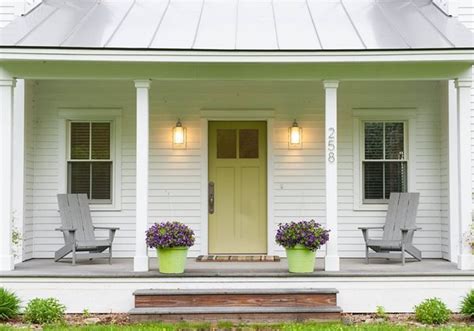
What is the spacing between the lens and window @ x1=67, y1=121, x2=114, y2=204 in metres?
9.82

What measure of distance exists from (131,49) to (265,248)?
379cm

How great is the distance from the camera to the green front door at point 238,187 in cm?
989

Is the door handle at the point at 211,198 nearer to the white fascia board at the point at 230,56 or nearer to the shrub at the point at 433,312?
the white fascia board at the point at 230,56

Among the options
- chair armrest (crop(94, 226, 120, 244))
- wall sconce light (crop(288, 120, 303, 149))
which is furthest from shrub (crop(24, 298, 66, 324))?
wall sconce light (crop(288, 120, 303, 149))

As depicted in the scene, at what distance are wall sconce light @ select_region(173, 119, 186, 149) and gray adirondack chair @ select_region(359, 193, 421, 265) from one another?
2.96 metres

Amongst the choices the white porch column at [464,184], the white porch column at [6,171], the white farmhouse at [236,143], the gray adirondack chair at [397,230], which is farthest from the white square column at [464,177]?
the white porch column at [6,171]

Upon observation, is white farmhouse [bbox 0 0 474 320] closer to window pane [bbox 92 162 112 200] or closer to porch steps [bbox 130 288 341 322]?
window pane [bbox 92 162 112 200]

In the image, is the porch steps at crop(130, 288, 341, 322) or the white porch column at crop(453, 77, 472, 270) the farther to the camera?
the white porch column at crop(453, 77, 472, 270)

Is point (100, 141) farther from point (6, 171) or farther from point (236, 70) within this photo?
point (236, 70)

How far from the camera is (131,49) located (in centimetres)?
786

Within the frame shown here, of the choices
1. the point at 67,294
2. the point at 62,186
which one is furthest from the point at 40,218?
the point at 67,294

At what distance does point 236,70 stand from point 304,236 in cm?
227

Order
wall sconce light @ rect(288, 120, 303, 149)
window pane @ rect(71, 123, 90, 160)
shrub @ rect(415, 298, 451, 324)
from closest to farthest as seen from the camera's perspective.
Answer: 1. shrub @ rect(415, 298, 451, 324)
2. wall sconce light @ rect(288, 120, 303, 149)
3. window pane @ rect(71, 123, 90, 160)

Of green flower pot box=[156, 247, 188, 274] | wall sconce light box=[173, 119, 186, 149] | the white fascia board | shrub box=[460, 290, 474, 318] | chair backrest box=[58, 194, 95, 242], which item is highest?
the white fascia board
